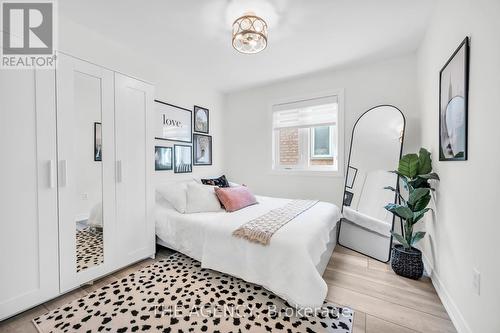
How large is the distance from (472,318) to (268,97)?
355 centimetres

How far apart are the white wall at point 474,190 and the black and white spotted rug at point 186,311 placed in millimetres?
777

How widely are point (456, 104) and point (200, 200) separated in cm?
255

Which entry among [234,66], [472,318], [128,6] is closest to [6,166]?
[128,6]

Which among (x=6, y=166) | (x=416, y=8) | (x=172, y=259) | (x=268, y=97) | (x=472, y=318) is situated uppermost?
(x=416, y=8)

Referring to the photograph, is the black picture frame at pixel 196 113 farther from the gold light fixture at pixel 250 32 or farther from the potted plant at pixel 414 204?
the potted plant at pixel 414 204

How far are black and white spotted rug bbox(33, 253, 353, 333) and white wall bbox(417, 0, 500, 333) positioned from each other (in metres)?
0.78

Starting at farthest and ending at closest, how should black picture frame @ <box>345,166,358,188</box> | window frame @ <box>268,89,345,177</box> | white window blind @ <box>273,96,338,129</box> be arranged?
1. white window blind @ <box>273,96,338,129</box>
2. window frame @ <box>268,89,345,177</box>
3. black picture frame @ <box>345,166,358,188</box>

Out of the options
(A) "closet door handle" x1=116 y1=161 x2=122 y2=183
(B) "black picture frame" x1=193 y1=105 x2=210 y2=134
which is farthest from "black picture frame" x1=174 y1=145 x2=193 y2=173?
(A) "closet door handle" x1=116 y1=161 x2=122 y2=183

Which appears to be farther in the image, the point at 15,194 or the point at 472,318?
the point at 15,194

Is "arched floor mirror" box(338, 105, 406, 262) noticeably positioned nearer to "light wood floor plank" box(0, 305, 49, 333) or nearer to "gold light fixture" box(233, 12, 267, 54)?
"gold light fixture" box(233, 12, 267, 54)

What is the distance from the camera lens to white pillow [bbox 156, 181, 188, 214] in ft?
8.53

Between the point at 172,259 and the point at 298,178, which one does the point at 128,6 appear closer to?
the point at 172,259

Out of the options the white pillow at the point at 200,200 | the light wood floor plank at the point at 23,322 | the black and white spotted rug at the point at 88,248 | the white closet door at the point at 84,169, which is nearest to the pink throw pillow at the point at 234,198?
the white pillow at the point at 200,200

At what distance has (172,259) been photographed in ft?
8.10
